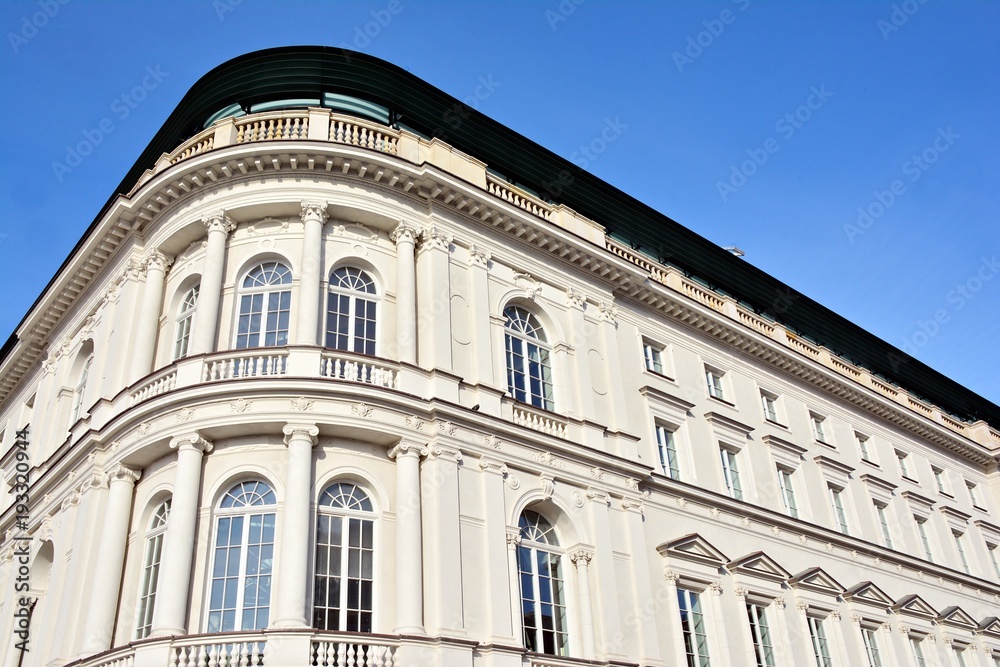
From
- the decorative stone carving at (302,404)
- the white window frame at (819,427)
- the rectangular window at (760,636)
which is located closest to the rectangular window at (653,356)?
the rectangular window at (760,636)

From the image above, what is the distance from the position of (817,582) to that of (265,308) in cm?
1684

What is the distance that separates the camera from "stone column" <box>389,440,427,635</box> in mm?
16203

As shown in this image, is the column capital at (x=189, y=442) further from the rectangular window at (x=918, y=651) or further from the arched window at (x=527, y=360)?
the rectangular window at (x=918, y=651)

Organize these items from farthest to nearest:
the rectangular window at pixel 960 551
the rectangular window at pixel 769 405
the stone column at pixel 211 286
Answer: the rectangular window at pixel 960 551 < the rectangular window at pixel 769 405 < the stone column at pixel 211 286

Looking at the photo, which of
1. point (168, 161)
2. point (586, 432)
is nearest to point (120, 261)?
point (168, 161)

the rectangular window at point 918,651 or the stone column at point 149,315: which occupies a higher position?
the stone column at point 149,315

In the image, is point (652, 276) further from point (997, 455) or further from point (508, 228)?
point (997, 455)

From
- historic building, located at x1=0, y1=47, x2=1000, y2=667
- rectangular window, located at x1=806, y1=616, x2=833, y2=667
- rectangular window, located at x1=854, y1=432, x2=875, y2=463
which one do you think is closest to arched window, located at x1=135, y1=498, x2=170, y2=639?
historic building, located at x1=0, y1=47, x2=1000, y2=667

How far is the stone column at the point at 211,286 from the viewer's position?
61.2 ft

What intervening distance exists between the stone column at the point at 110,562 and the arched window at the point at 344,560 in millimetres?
4028

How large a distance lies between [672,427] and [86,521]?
1487cm

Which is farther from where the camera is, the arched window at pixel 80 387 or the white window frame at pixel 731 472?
the white window frame at pixel 731 472

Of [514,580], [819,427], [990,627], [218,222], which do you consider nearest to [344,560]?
[514,580]

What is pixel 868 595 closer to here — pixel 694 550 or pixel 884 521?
pixel 884 521
